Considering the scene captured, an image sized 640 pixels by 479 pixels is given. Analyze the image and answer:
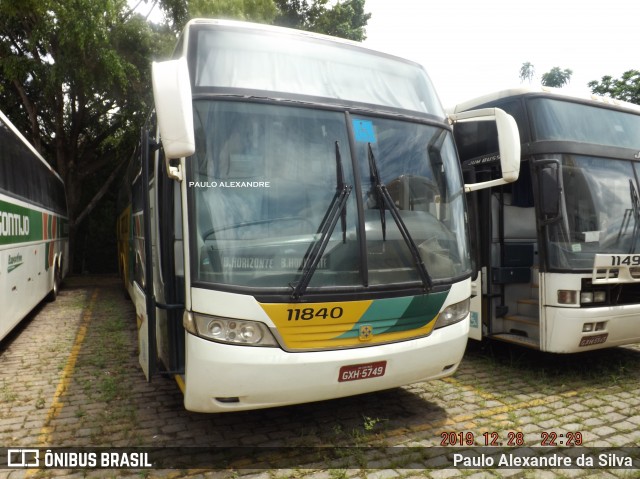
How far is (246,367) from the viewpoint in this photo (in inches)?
148

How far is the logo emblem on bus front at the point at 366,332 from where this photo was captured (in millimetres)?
4125

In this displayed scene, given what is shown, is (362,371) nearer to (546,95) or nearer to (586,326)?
(586,326)

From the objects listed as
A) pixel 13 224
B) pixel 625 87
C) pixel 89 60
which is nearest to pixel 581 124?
pixel 13 224

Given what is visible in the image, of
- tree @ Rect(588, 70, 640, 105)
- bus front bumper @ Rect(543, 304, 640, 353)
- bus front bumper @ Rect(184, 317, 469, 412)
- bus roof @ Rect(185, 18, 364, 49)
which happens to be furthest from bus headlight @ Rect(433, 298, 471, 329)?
tree @ Rect(588, 70, 640, 105)

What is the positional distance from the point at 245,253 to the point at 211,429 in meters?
1.83

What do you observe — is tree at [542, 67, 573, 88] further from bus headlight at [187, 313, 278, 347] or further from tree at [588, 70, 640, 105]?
bus headlight at [187, 313, 278, 347]

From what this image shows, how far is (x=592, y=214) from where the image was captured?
233 inches

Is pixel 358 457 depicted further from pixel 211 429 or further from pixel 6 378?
pixel 6 378

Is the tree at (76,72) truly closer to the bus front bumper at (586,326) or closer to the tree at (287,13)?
the tree at (287,13)

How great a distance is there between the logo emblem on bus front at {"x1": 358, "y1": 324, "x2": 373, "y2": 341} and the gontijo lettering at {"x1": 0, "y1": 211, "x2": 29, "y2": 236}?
5179mm

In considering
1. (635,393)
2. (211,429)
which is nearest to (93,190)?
(211,429)

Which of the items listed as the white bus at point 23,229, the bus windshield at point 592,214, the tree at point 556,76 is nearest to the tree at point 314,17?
the white bus at point 23,229

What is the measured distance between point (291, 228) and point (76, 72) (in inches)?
463

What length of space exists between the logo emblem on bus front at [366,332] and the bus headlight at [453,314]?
2.29 feet
